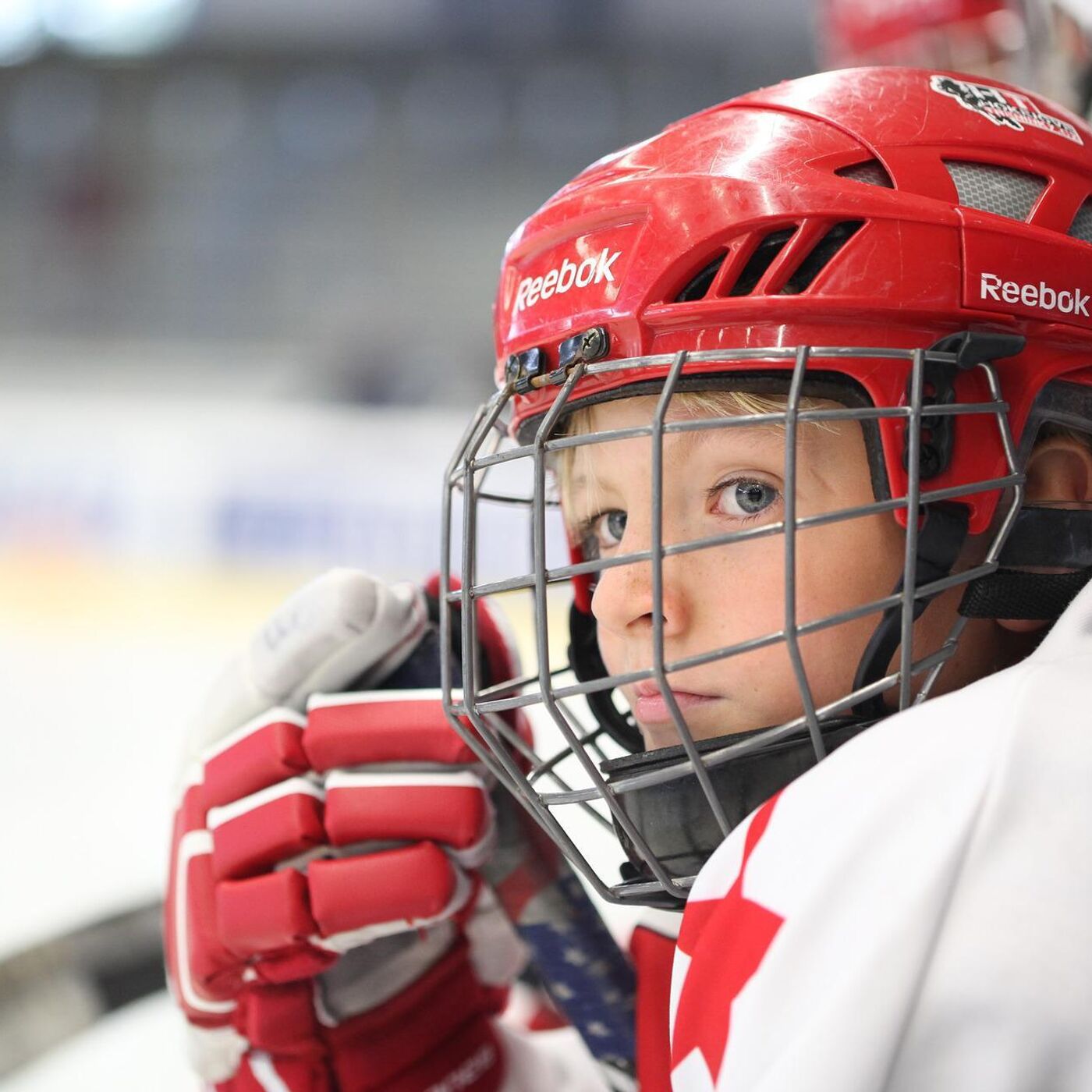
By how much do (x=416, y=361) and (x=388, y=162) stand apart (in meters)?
1.54

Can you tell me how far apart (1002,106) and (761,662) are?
0.37 metres

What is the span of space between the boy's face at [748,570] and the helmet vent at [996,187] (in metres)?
0.14

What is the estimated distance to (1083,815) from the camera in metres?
0.43

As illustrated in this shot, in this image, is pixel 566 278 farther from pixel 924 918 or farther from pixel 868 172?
pixel 924 918

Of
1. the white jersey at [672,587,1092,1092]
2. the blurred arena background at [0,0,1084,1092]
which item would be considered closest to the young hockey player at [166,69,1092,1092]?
the white jersey at [672,587,1092,1092]

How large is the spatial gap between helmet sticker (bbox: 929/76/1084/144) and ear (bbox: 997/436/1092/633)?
0.62 ft

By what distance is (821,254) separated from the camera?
67 centimetres

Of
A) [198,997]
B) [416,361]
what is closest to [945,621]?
[198,997]

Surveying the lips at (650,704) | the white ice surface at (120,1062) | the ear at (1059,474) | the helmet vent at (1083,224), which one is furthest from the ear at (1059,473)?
the white ice surface at (120,1062)

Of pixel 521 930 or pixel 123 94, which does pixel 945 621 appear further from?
pixel 123 94

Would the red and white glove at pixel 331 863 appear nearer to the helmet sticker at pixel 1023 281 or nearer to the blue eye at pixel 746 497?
the blue eye at pixel 746 497

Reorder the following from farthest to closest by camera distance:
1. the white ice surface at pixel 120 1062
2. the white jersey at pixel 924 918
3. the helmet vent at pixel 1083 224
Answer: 1. the white ice surface at pixel 120 1062
2. the helmet vent at pixel 1083 224
3. the white jersey at pixel 924 918

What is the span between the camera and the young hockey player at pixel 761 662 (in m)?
0.43

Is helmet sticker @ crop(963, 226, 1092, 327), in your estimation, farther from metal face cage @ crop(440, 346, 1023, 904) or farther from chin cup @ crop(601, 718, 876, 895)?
chin cup @ crop(601, 718, 876, 895)
